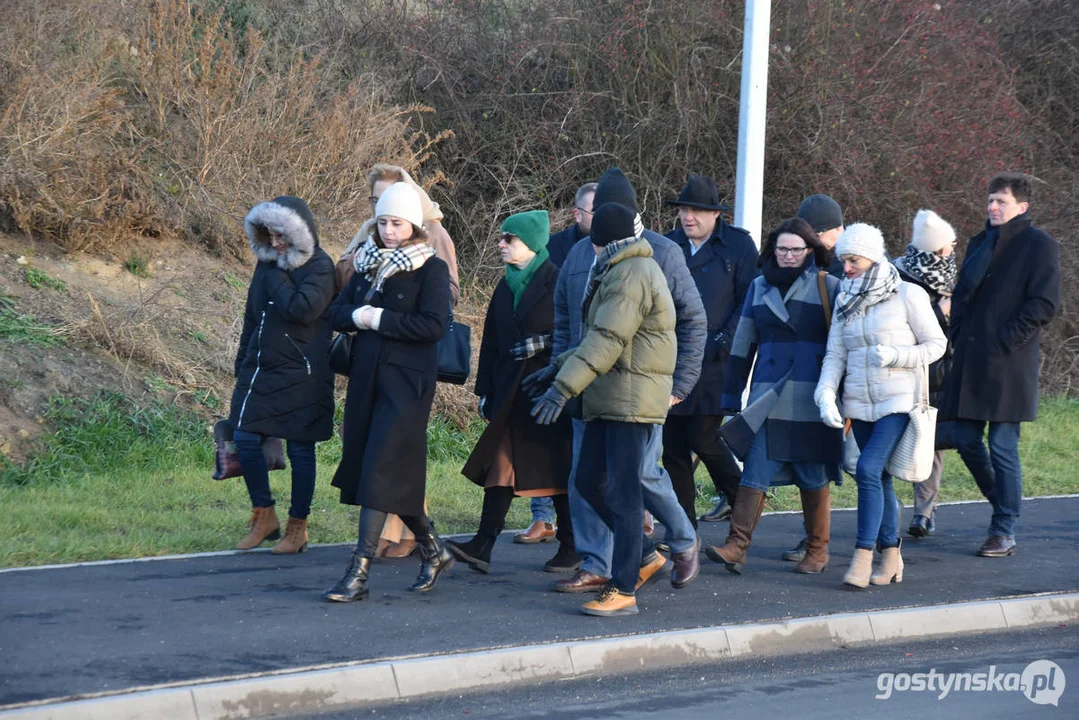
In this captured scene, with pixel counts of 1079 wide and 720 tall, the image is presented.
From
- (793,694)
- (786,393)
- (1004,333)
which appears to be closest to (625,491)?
(793,694)

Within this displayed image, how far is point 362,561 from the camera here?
252 inches

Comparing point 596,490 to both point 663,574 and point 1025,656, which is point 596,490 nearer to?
point 663,574

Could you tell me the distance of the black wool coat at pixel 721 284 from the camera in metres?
7.98

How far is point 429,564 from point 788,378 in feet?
7.33

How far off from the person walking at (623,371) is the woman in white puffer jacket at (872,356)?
119 cm

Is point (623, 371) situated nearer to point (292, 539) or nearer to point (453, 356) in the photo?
point (453, 356)

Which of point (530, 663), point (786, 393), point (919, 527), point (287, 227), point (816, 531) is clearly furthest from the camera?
point (919, 527)

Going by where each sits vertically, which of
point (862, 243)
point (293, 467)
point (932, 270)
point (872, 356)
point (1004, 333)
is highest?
point (862, 243)

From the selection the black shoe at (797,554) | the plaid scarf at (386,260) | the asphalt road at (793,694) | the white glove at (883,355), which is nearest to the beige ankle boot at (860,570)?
the black shoe at (797,554)

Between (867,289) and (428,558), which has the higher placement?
(867,289)

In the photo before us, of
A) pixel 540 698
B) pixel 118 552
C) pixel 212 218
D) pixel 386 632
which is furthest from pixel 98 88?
pixel 540 698

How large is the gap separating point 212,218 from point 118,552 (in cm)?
644

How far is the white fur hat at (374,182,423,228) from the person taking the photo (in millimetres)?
6516

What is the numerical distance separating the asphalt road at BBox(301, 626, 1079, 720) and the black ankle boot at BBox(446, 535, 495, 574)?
174cm
